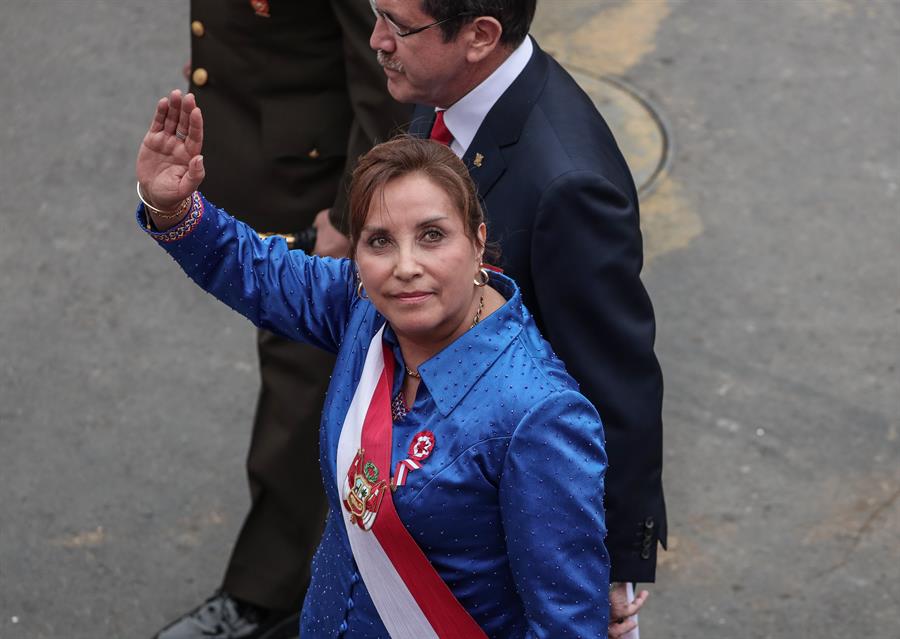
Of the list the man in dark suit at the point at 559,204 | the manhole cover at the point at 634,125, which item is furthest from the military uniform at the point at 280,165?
the manhole cover at the point at 634,125

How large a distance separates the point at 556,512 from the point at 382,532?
0.32 metres

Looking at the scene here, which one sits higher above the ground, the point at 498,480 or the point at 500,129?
the point at 500,129

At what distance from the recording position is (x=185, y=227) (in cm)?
284

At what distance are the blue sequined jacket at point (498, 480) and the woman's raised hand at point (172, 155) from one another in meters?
0.09

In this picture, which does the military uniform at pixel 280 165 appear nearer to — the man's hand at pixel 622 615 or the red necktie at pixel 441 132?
the red necktie at pixel 441 132

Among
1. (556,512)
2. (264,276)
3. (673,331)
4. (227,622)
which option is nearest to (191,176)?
(264,276)

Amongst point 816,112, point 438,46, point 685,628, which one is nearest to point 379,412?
point 438,46

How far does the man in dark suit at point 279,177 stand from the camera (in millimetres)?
4031

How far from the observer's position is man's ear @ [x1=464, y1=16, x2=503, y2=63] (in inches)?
120

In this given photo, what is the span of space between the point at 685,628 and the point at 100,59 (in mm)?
4225

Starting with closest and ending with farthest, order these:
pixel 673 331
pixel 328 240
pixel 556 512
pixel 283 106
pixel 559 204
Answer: pixel 556 512
pixel 559 204
pixel 328 240
pixel 283 106
pixel 673 331

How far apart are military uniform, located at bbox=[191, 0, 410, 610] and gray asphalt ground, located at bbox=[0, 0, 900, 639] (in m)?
0.46

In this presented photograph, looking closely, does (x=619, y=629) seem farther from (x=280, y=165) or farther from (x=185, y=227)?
(x=280, y=165)

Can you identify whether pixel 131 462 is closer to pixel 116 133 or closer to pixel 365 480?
pixel 116 133
